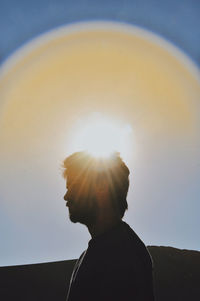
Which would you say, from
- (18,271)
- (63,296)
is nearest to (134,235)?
(63,296)

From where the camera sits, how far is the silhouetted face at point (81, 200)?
7.00ft

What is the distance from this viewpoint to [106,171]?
2295 mm

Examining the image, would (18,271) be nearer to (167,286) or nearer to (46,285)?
(46,285)

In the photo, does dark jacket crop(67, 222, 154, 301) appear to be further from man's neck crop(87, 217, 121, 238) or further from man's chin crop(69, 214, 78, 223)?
man's chin crop(69, 214, 78, 223)

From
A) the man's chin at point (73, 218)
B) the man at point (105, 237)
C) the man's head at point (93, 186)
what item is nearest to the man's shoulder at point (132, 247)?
the man at point (105, 237)

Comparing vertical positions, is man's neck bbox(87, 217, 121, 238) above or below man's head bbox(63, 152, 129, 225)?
below

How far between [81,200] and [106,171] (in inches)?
12.8

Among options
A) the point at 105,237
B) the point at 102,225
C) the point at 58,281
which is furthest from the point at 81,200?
the point at 58,281

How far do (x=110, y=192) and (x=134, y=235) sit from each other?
16.7 inches

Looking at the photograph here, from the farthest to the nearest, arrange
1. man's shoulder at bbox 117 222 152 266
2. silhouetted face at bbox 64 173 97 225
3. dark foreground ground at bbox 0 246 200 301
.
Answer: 1. dark foreground ground at bbox 0 246 200 301
2. silhouetted face at bbox 64 173 97 225
3. man's shoulder at bbox 117 222 152 266

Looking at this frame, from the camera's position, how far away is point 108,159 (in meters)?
2.55

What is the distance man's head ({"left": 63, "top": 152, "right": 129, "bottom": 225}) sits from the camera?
7.01 ft

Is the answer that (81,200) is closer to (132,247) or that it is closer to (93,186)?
(93,186)

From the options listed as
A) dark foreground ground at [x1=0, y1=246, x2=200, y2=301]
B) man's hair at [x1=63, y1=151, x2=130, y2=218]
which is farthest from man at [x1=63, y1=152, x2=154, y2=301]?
dark foreground ground at [x1=0, y1=246, x2=200, y2=301]
